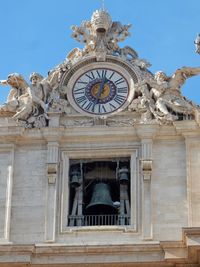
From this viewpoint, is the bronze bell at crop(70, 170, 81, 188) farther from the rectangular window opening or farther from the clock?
the clock

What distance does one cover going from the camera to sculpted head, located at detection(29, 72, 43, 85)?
93.9 ft

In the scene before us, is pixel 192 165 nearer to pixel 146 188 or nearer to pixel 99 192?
pixel 146 188

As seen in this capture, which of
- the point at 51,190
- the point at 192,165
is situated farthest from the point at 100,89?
the point at 192,165

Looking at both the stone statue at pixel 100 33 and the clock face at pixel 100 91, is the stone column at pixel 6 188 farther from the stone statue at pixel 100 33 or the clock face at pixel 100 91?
the stone statue at pixel 100 33

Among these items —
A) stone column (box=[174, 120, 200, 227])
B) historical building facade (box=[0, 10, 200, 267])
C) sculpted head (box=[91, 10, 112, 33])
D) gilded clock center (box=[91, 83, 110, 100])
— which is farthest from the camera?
sculpted head (box=[91, 10, 112, 33])

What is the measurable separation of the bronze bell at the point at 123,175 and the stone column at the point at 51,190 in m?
1.28

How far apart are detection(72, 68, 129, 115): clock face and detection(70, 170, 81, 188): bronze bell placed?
1343mm

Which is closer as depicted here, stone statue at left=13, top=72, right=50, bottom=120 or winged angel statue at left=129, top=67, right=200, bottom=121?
winged angel statue at left=129, top=67, right=200, bottom=121

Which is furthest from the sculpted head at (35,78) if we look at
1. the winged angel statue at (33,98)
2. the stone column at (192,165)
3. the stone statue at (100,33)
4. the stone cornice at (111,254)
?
the stone cornice at (111,254)

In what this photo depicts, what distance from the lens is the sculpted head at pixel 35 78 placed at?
28625 millimetres

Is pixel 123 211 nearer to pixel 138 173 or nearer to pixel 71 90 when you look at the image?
pixel 138 173

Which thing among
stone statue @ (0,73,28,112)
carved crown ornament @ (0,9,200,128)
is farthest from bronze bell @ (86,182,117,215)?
stone statue @ (0,73,28,112)

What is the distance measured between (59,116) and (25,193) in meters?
1.80

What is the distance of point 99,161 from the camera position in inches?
1092
